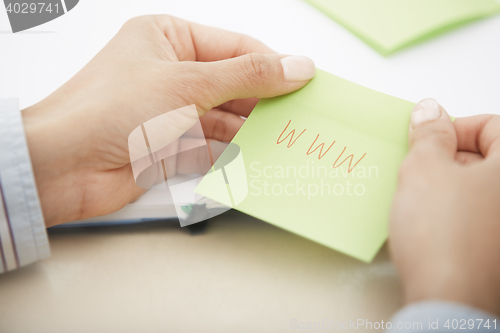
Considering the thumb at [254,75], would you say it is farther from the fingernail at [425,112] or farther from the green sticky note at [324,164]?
the fingernail at [425,112]

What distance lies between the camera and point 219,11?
82cm

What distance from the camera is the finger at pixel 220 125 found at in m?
0.65

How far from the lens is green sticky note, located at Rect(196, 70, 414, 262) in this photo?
432 millimetres

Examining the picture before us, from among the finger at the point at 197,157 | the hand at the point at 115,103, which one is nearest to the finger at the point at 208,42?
the hand at the point at 115,103

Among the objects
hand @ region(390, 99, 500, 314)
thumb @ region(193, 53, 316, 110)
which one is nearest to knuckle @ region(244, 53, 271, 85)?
thumb @ region(193, 53, 316, 110)

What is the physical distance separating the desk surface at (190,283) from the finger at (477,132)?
19 centimetres

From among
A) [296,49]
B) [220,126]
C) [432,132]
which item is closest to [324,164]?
[432,132]

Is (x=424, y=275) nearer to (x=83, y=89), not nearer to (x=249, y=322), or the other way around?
(x=249, y=322)

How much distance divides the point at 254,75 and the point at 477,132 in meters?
0.32

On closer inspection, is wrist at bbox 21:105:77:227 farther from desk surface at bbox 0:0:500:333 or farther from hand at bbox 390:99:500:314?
hand at bbox 390:99:500:314

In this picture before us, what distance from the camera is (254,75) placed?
53 cm

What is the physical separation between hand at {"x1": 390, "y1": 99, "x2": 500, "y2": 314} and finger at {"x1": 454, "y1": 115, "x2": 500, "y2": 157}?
0.05 meters

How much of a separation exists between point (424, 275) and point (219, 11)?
717 millimetres

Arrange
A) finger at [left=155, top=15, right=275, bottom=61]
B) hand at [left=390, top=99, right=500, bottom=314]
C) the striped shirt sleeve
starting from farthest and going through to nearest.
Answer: finger at [left=155, top=15, right=275, bottom=61]
the striped shirt sleeve
hand at [left=390, top=99, right=500, bottom=314]
